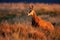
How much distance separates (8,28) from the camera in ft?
33.8

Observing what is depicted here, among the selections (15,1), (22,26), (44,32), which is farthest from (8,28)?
(15,1)

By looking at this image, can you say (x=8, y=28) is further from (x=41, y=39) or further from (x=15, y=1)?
(x=15, y=1)

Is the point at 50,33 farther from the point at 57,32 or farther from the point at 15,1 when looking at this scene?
the point at 15,1

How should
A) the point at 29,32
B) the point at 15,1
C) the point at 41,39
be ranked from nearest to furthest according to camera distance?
the point at 41,39, the point at 29,32, the point at 15,1

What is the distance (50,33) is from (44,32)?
28 cm

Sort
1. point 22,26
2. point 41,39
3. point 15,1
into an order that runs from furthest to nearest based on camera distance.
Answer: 1. point 15,1
2. point 22,26
3. point 41,39

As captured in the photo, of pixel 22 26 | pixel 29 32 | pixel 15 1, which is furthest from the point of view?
pixel 15 1

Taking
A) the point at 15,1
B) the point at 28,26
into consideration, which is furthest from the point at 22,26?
the point at 15,1

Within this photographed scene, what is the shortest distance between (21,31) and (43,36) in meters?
0.94

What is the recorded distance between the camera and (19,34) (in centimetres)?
949

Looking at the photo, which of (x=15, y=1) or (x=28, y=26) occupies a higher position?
(x=28, y=26)

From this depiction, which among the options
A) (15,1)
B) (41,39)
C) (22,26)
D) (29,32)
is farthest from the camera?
(15,1)

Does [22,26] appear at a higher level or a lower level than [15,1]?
higher

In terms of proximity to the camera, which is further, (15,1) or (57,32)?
(15,1)
